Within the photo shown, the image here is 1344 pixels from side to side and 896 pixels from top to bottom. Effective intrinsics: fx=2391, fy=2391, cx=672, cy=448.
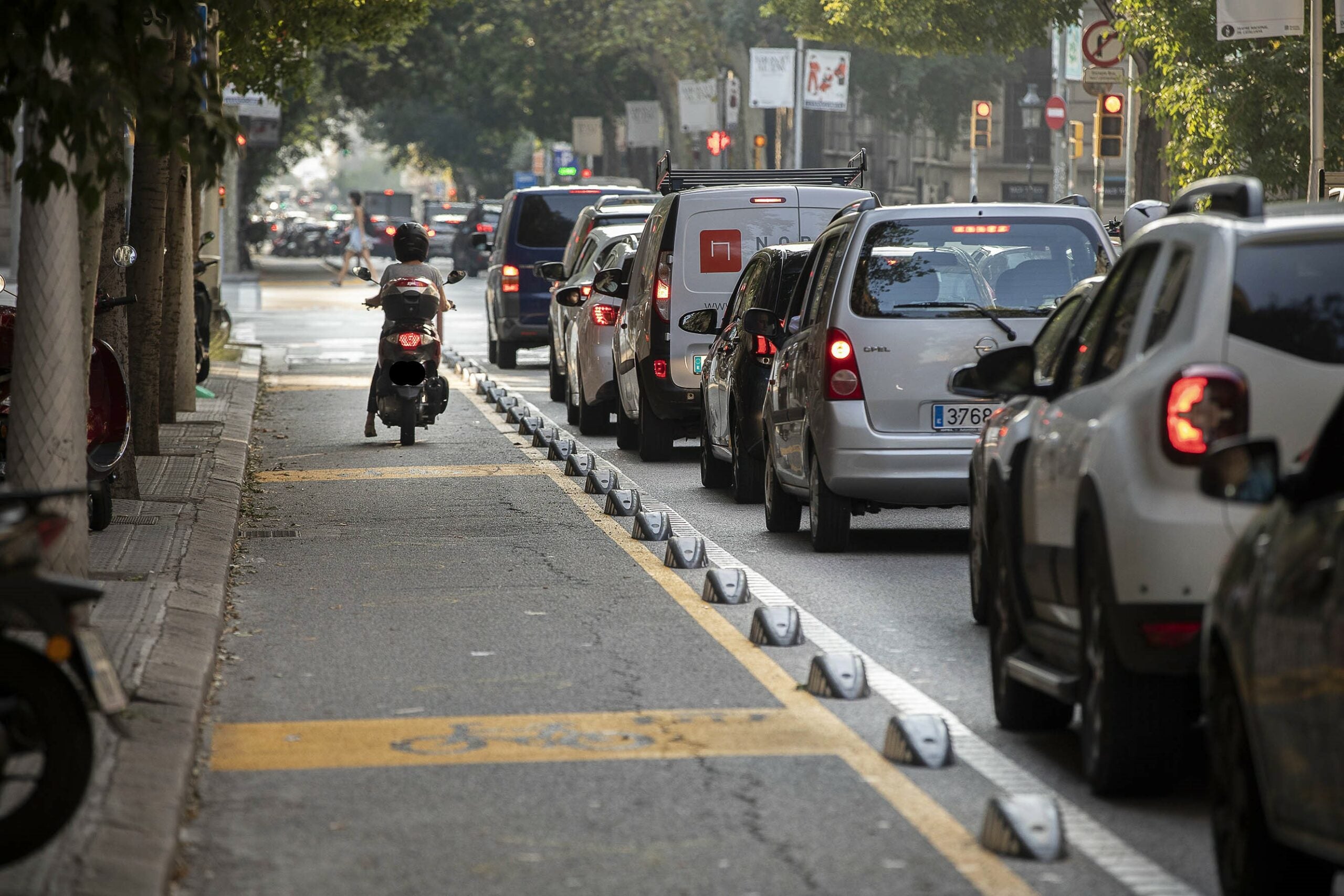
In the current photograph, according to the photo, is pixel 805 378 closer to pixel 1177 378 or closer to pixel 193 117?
pixel 193 117

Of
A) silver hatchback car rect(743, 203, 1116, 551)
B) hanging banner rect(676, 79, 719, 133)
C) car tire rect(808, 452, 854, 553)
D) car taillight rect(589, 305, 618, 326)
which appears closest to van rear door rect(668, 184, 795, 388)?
car taillight rect(589, 305, 618, 326)

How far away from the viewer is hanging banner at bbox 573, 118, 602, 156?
6681 cm

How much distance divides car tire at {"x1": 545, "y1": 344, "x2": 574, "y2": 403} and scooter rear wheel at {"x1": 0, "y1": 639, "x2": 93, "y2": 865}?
17.7 m

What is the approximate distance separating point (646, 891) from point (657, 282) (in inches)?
429

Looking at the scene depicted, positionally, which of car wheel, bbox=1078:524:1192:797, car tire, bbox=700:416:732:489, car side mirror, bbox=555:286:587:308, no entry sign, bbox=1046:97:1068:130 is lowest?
car tire, bbox=700:416:732:489

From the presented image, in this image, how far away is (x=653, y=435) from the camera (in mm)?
16719

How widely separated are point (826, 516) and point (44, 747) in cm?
667

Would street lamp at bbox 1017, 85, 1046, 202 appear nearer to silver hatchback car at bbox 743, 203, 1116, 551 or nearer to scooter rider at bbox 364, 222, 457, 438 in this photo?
scooter rider at bbox 364, 222, 457, 438

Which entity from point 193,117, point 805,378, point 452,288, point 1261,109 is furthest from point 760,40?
point 193,117

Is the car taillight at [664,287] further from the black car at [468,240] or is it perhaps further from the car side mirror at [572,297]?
the black car at [468,240]

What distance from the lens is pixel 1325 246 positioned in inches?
234

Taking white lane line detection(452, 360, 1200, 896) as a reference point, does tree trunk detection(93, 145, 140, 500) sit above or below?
above

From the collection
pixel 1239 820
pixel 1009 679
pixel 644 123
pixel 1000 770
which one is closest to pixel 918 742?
pixel 1000 770

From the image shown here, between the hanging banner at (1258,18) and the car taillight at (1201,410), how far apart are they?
14117 mm
